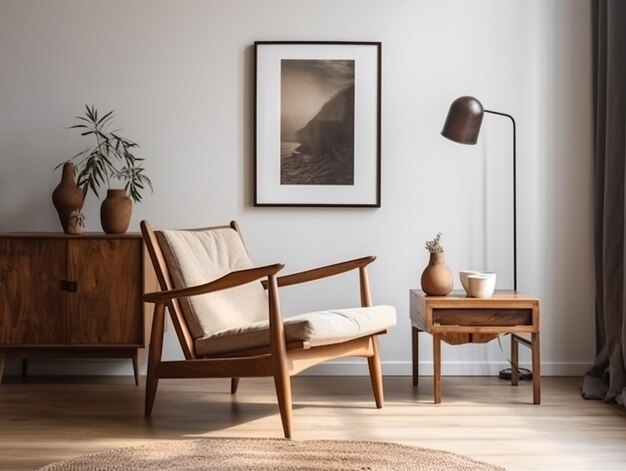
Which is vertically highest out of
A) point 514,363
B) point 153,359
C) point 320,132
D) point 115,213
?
point 320,132

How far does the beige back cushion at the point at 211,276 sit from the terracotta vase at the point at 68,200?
2.34 ft

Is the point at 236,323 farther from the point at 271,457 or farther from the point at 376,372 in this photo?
the point at 271,457

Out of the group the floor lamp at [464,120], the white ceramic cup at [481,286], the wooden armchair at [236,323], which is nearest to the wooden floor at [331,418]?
the wooden armchair at [236,323]

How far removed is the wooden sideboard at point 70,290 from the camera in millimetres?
4191

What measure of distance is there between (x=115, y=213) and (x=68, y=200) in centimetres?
24

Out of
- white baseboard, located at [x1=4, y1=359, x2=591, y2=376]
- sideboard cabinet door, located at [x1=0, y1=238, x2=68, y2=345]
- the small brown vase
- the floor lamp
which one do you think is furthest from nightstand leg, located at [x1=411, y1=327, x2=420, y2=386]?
sideboard cabinet door, located at [x1=0, y1=238, x2=68, y2=345]

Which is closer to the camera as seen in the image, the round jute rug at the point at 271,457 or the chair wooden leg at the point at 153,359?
the round jute rug at the point at 271,457

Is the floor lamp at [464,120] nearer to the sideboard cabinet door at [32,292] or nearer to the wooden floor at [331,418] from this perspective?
the wooden floor at [331,418]

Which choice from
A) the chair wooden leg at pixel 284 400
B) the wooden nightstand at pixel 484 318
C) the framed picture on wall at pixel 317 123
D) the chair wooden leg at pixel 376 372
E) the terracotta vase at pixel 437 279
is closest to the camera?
the chair wooden leg at pixel 284 400

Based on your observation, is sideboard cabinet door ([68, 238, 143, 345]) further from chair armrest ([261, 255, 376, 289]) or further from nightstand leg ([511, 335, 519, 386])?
nightstand leg ([511, 335, 519, 386])

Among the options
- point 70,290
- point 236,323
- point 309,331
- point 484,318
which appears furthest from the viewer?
point 70,290

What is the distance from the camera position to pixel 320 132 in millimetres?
4672

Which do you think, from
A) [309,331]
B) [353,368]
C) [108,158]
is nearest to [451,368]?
[353,368]

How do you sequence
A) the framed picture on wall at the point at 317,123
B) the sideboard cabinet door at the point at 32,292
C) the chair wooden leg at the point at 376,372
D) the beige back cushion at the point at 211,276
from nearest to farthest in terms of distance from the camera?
the beige back cushion at the point at 211,276, the chair wooden leg at the point at 376,372, the sideboard cabinet door at the point at 32,292, the framed picture on wall at the point at 317,123
